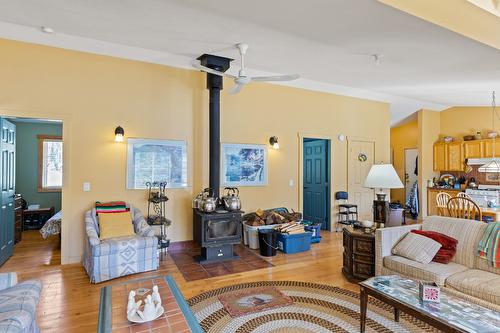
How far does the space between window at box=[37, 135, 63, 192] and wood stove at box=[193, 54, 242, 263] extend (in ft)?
14.2

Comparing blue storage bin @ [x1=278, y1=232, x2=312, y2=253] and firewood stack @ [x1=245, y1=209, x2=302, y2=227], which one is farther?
firewood stack @ [x1=245, y1=209, x2=302, y2=227]

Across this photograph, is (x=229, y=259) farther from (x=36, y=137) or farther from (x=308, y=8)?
(x=36, y=137)

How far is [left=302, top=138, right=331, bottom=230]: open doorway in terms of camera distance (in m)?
6.45

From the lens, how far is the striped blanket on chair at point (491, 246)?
268 cm

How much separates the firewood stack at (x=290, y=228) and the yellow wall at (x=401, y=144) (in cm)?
576

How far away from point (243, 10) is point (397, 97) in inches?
211

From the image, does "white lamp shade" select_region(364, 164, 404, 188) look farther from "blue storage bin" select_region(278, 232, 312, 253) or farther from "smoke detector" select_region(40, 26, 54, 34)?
"smoke detector" select_region(40, 26, 54, 34)

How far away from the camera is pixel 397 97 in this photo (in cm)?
687

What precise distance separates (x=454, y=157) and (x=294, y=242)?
5.59 m

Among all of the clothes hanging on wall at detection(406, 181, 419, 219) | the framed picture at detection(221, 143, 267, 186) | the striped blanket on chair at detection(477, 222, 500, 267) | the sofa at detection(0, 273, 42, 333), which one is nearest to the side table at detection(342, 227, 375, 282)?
the striped blanket on chair at detection(477, 222, 500, 267)

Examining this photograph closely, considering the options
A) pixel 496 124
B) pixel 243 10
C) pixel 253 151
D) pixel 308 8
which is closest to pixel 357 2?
pixel 308 8

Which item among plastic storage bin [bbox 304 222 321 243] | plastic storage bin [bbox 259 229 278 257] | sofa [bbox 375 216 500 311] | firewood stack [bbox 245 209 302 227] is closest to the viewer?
sofa [bbox 375 216 500 311]

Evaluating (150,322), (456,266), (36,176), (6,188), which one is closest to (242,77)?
(150,322)

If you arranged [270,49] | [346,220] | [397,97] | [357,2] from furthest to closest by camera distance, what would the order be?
[397,97] < [346,220] < [270,49] < [357,2]
